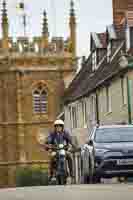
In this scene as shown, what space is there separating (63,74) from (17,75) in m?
4.17

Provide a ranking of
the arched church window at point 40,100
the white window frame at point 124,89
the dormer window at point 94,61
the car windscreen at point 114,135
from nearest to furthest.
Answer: the car windscreen at point 114,135
the white window frame at point 124,89
the dormer window at point 94,61
the arched church window at point 40,100

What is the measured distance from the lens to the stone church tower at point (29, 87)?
2913 inches

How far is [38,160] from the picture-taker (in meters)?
73.1

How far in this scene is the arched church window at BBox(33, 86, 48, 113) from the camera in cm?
7475

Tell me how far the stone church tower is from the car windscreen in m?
52.2

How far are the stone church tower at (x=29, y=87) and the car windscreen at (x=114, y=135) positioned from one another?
2054 inches

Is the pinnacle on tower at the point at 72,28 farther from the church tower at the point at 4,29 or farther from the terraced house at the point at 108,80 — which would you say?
the terraced house at the point at 108,80

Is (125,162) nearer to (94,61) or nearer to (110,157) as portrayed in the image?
(110,157)

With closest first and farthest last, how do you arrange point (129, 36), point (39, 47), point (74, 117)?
point (129, 36) → point (74, 117) → point (39, 47)

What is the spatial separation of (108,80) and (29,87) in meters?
37.9

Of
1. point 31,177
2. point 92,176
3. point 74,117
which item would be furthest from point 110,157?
point 31,177

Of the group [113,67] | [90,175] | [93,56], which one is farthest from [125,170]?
[93,56]

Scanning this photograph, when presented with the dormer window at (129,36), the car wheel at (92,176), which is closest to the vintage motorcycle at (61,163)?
the car wheel at (92,176)

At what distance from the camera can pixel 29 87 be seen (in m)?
74.8
